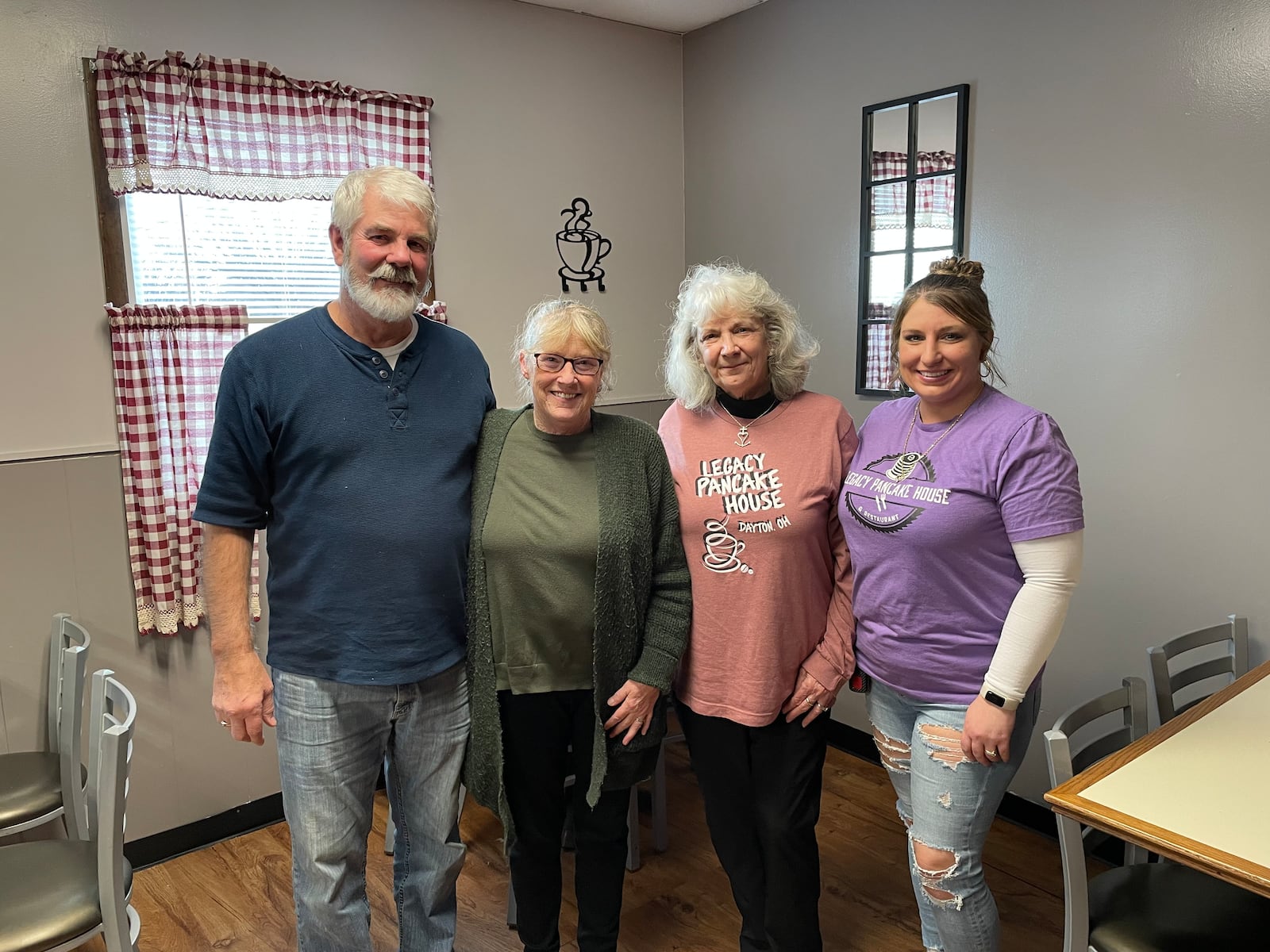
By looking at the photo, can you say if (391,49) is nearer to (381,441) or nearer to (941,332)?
(381,441)

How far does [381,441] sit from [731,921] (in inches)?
60.4

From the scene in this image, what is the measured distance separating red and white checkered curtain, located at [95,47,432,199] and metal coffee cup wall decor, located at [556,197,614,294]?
630 millimetres

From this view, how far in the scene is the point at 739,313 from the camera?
1.75 metres

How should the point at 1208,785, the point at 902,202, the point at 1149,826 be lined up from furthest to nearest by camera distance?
the point at 902,202, the point at 1208,785, the point at 1149,826

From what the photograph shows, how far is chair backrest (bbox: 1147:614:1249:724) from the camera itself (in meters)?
1.88

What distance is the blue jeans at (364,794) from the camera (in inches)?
63.4

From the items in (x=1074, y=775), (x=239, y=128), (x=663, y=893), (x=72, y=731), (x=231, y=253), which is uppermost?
(x=239, y=128)

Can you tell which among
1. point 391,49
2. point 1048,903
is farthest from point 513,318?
point 1048,903

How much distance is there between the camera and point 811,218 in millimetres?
3125

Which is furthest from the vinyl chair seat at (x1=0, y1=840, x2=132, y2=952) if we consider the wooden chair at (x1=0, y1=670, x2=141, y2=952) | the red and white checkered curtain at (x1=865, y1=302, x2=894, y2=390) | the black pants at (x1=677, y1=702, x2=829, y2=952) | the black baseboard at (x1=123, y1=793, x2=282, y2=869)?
the red and white checkered curtain at (x1=865, y1=302, x2=894, y2=390)

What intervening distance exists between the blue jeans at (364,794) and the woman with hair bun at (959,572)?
0.84 metres

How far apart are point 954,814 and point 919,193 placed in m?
1.90

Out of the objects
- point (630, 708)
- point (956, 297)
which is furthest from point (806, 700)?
point (956, 297)

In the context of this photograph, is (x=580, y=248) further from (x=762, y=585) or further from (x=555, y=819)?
(x=555, y=819)
